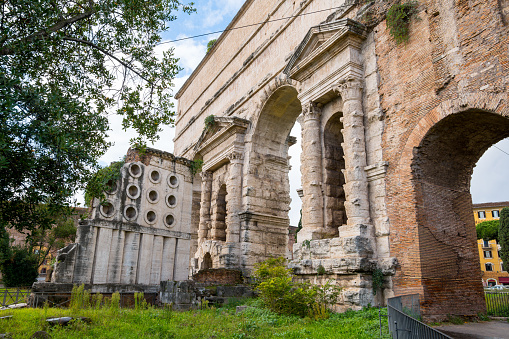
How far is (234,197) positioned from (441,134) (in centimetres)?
785

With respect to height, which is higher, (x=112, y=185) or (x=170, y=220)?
(x=112, y=185)

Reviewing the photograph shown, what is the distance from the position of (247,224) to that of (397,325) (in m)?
8.54

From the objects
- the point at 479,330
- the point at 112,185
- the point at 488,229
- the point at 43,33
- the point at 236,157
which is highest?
the point at 488,229

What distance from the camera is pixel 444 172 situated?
26.5 ft

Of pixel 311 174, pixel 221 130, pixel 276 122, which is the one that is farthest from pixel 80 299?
pixel 276 122

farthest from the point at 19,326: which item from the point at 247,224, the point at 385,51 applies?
the point at 385,51

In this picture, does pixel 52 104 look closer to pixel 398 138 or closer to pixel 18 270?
pixel 398 138

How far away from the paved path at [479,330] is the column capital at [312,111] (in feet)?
18.6

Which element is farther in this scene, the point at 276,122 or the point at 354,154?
the point at 276,122

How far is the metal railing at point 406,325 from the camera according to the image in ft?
11.8

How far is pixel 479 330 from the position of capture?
640 centimetres

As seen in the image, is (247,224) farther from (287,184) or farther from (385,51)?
(385,51)

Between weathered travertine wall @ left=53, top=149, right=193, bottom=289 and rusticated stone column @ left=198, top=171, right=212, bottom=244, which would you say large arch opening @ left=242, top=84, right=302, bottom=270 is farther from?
rusticated stone column @ left=198, top=171, right=212, bottom=244

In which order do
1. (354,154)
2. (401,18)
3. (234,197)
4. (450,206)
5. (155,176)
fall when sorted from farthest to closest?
(234,197)
(155,176)
(354,154)
(401,18)
(450,206)
